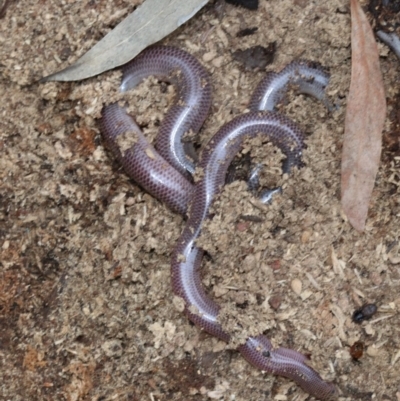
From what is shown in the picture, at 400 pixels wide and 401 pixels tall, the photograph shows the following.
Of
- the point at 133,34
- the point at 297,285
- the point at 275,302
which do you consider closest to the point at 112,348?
the point at 275,302

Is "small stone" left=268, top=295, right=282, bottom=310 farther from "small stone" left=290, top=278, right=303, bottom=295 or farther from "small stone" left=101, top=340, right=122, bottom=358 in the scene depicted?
"small stone" left=101, top=340, right=122, bottom=358

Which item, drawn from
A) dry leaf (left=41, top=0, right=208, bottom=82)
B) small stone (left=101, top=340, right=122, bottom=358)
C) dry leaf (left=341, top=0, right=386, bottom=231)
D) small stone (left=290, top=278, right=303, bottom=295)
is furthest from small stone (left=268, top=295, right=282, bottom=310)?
dry leaf (left=41, top=0, right=208, bottom=82)

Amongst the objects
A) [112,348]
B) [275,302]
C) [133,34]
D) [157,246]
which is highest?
[133,34]

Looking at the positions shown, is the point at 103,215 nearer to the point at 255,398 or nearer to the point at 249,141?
the point at 249,141

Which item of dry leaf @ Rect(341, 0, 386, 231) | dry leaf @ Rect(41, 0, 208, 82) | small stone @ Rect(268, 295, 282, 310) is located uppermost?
dry leaf @ Rect(41, 0, 208, 82)

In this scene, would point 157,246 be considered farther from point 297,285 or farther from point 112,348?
point 297,285

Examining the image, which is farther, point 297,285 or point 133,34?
point 133,34

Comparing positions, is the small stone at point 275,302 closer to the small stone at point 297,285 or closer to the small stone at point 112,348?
the small stone at point 297,285
